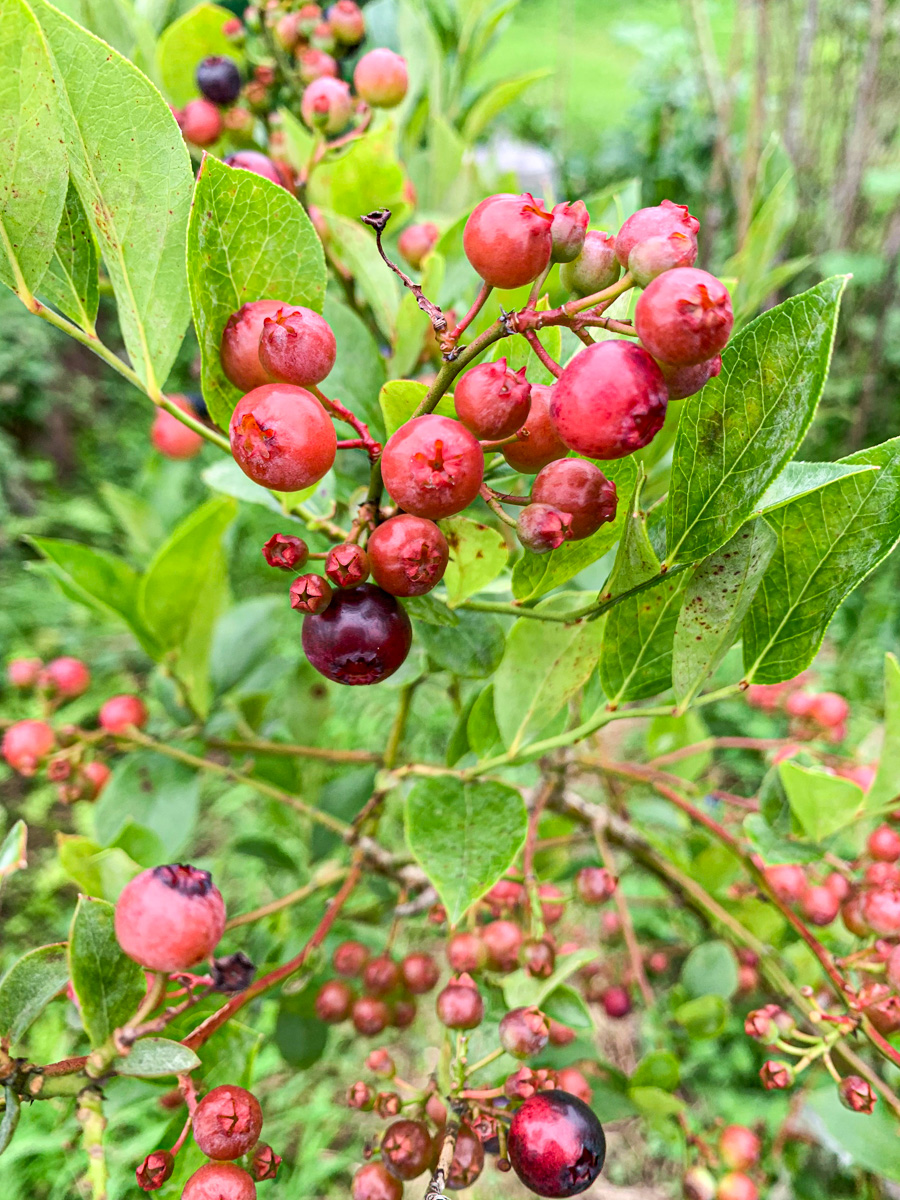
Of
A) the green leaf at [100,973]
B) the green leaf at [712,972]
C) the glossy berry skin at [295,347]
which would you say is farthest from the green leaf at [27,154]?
the green leaf at [712,972]

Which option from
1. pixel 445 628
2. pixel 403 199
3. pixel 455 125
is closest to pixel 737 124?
pixel 455 125

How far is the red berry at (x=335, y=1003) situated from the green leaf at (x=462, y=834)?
310 millimetres

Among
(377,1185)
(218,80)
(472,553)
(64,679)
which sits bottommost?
(64,679)

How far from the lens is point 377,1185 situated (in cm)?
54

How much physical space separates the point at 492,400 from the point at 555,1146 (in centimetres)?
38

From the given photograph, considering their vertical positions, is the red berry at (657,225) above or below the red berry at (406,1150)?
above

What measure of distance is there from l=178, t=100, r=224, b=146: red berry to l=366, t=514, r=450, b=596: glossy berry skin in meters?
0.56

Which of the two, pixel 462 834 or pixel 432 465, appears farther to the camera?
pixel 462 834

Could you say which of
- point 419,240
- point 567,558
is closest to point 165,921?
point 567,558

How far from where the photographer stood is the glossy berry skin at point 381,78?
0.75 m

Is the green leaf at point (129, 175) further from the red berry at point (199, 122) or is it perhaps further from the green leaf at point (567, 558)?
the red berry at point (199, 122)

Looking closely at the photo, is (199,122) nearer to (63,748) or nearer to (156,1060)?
(63,748)

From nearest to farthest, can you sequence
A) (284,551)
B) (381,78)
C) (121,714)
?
(284,551) → (381,78) → (121,714)

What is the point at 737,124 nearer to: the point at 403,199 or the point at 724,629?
the point at 403,199
